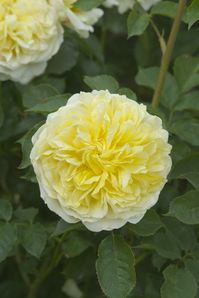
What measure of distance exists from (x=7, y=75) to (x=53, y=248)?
444 mm

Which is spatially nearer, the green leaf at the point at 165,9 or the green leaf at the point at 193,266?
the green leaf at the point at 193,266

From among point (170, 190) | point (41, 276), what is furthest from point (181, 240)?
point (41, 276)

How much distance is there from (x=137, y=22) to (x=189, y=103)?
25 centimetres

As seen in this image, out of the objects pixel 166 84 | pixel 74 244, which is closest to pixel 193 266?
pixel 74 244

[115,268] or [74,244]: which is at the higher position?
[115,268]

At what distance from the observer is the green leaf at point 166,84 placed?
1.80 m

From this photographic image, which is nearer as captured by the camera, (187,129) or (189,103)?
(187,129)

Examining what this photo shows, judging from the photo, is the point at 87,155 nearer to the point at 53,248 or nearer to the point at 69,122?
the point at 69,122

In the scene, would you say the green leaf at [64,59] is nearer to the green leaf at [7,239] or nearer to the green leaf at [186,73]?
the green leaf at [186,73]

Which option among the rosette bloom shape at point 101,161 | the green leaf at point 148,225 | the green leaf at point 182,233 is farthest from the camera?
the green leaf at point 182,233

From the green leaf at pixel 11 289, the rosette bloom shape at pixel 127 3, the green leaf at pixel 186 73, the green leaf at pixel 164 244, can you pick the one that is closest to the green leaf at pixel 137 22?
the rosette bloom shape at pixel 127 3

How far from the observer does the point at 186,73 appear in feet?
6.01

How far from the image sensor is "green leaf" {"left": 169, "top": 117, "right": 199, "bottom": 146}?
1.62 meters

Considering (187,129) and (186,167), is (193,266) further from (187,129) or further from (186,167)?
(187,129)
